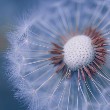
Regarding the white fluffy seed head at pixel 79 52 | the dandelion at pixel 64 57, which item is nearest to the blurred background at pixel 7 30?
the dandelion at pixel 64 57

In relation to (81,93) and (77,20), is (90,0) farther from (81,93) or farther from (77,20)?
(81,93)

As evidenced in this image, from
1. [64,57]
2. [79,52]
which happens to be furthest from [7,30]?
[79,52]

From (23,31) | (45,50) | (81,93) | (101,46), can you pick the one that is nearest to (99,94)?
(81,93)

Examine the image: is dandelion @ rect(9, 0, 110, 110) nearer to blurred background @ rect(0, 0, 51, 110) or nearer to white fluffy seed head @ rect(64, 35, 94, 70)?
white fluffy seed head @ rect(64, 35, 94, 70)

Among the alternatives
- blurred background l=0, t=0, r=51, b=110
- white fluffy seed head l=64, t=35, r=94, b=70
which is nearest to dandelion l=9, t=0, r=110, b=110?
white fluffy seed head l=64, t=35, r=94, b=70

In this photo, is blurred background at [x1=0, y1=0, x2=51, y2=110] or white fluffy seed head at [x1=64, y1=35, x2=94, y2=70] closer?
white fluffy seed head at [x1=64, y1=35, x2=94, y2=70]

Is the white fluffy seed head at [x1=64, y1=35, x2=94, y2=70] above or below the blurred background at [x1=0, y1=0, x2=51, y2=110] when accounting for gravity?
below

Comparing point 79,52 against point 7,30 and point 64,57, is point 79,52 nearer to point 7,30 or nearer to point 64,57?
point 64,57
